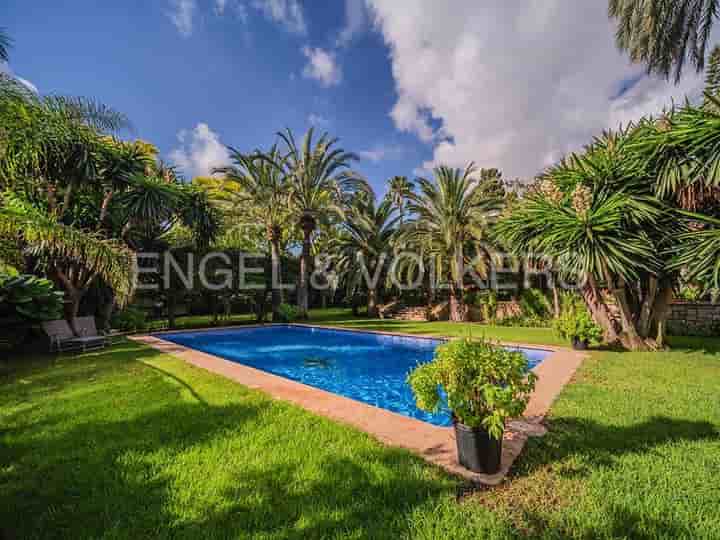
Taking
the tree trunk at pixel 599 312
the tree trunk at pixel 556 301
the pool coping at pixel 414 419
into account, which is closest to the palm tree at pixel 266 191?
the pool coping at pixel 414 419

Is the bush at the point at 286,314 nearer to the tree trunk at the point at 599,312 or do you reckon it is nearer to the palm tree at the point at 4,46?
the palm tree at the point at 4,46

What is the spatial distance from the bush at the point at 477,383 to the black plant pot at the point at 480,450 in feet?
0.31

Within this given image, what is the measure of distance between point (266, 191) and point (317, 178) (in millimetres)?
3202

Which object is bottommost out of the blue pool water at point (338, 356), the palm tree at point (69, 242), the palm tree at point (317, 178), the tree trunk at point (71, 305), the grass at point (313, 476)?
the blue pool water at point (338, 356)

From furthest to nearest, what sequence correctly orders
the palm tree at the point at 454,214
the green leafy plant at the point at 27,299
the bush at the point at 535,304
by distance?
the palm tree at the point at 454,214 → the bush at the point at 535,304 → the green leafy plant at the point at 27,299

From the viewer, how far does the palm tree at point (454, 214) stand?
1700 centimetres

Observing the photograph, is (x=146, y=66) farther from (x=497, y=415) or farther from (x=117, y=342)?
(x=497, y=415)

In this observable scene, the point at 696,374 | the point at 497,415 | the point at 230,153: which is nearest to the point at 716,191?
the point at 696,374

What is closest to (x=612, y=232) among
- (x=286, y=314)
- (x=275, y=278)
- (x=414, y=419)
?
(x=414, y=419)

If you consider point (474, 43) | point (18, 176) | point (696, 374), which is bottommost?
point (696, 374)

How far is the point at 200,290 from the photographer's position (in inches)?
671

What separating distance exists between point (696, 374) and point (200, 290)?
19.4m

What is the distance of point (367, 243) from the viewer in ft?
69.2

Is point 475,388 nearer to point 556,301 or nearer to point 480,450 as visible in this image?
point 480,450
